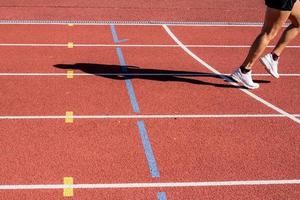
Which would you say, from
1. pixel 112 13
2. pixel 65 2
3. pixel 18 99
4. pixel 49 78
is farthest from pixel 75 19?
pixel 18 99

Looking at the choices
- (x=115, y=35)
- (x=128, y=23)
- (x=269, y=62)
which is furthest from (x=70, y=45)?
(x=269, y=62)

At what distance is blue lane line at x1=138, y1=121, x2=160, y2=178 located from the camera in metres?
3.93

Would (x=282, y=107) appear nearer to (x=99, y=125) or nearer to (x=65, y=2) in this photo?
(x=99, y=125)

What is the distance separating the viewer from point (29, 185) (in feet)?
12.0

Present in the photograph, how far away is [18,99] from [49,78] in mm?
844

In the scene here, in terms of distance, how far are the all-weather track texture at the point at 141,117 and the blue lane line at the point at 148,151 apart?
1 centimetres

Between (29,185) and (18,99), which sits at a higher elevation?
(18,99)

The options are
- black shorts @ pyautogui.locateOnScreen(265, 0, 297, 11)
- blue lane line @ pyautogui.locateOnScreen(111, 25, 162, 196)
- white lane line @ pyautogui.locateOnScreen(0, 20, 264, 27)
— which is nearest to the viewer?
blue lane line @ pyautogui.locateOnScreen(111, 25, 162, 196)

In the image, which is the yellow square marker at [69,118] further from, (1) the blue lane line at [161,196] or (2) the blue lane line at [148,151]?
(1) the blue lane line at [161,196]

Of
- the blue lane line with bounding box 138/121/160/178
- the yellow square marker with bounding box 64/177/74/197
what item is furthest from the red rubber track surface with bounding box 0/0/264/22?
the yellow square marker with bounding box 64/177/74/197

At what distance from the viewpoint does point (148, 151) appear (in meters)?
4.26

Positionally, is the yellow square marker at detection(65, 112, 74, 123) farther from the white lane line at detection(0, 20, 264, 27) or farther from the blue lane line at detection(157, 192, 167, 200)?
the white lane line at detection(0, 20, 264, 27)

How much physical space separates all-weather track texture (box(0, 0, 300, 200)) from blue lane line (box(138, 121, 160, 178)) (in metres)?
0.01

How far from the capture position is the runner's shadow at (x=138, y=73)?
20.6 ft
